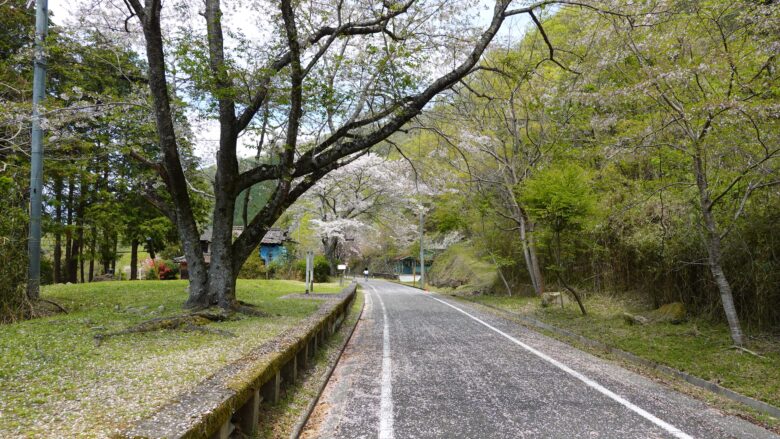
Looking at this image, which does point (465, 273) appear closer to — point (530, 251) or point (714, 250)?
point (530, 251)

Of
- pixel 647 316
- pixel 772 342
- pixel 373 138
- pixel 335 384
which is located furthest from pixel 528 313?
pixel 335 384

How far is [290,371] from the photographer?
538 centimetres

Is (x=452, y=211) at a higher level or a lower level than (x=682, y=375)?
higher

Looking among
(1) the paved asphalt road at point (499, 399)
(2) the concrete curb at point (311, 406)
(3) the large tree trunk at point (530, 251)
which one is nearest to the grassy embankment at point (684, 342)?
(1) the paved asphalt road at point (499, 399)

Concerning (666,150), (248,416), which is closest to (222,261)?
(248,416)

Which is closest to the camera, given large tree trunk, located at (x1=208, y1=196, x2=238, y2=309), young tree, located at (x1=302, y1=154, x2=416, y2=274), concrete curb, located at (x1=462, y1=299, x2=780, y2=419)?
concrete curb, located at (x1=462, y1=299, x2=780, y2=419)

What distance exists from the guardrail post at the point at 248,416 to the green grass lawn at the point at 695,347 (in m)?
5.58

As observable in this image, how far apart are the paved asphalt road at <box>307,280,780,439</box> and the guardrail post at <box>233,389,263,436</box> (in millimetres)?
573

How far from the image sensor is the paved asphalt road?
402 centimetres

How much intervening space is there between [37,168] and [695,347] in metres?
13.3

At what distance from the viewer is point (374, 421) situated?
4.21 metres

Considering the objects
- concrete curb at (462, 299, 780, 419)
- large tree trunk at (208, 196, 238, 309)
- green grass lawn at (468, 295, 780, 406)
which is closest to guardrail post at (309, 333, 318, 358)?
large tree trunk at (208, 196, 238, 309)

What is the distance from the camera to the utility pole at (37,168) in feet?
29.3

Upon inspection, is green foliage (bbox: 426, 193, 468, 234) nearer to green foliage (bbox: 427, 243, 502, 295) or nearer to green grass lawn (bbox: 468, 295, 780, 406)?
green foliage (bbox: 427, 243, 502, 295)
